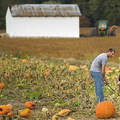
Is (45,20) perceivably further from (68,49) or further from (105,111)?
(105,111)

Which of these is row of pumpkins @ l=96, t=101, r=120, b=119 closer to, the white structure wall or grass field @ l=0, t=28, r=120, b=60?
grass field @ l=0, t=28, r=120, b=60

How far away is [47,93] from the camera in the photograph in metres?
8.76

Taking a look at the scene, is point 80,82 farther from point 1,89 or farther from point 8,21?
point 8,21

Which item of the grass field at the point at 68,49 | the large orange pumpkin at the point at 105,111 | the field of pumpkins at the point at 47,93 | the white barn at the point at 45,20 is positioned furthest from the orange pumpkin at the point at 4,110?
the white barn at the point at 45,20

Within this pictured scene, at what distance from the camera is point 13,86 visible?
992cm

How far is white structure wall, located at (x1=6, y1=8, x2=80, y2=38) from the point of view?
31.9m

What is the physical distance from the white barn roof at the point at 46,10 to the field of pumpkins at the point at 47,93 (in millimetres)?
19684

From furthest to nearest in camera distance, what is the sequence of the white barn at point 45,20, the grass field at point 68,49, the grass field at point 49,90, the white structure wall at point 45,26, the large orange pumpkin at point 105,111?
the white structure wall at point 45,26, the white barn at point 45,20, the grass field at point 68,49, the grass field at point 49,90, the large orange pumpkin at point 105,111

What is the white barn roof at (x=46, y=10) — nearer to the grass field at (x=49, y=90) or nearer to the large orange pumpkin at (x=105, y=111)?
the grass field at (x=49, y=90)

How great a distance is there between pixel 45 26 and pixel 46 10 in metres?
1.48

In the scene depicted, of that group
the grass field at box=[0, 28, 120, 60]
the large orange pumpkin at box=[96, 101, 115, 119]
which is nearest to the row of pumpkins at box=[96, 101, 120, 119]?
the large orange pumpkin at box=[96, 101, 115, 119]

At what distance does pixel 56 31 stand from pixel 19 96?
77.1 ft

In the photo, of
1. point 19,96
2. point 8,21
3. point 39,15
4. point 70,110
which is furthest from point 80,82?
point 8,21

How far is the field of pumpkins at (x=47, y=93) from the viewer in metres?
6.62
